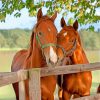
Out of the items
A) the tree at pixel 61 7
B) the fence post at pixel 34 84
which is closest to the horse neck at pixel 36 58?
the fence post at pixel 34 84

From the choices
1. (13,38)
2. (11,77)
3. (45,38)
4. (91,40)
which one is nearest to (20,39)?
(13,38)

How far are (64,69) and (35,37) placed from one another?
0.73m

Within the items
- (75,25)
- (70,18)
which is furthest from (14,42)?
(75,25)

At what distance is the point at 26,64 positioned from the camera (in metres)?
5.58

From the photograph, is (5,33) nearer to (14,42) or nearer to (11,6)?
(14,42)

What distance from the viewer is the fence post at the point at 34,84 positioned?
484cm

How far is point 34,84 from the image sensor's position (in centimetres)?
490

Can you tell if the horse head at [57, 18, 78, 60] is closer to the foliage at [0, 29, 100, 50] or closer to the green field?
the green field

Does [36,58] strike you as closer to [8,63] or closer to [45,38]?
[45,38]

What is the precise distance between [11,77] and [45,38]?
1130 mm

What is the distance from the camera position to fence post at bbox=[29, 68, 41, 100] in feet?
15.9

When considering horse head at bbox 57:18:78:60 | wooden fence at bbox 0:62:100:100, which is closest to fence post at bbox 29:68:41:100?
wooden fence at bbox 0:62:100:100

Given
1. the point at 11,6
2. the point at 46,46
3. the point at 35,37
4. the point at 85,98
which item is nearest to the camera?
the point at 46,46

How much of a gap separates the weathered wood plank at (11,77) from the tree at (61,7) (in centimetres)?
579
